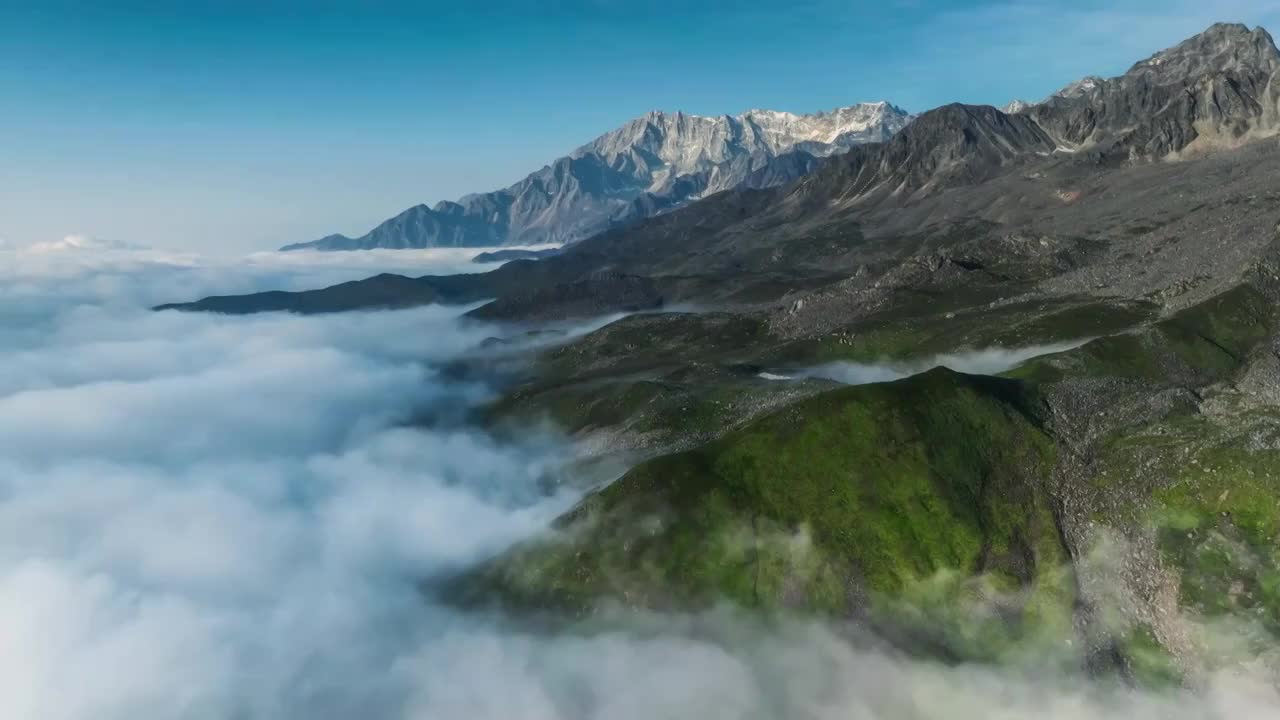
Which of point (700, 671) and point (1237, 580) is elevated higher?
point (1237, 580)

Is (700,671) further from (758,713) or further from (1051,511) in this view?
(1051,511)

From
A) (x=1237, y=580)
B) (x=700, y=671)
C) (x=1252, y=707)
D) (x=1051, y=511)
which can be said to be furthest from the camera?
(x=1051, y=511)

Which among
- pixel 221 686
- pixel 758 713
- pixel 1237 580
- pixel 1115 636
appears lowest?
pixel 221 686

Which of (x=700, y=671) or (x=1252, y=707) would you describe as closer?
(x=1252, y=707)

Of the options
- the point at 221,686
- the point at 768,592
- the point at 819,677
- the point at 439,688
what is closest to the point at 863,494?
the point at 768,592

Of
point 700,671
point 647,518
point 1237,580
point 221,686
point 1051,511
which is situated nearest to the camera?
point 1237,580

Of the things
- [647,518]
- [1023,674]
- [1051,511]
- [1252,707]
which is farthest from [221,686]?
[1252,707]

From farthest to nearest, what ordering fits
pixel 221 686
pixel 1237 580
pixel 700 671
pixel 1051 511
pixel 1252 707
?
pixel 221 686 → pixel 1051 511 → pixel 700 671 → pixel 1237 580 → pixel 1252 707

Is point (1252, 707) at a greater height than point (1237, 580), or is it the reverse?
point (1237, 580)

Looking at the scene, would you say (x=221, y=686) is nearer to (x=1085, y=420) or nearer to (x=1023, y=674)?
(x=1023, y=674)
